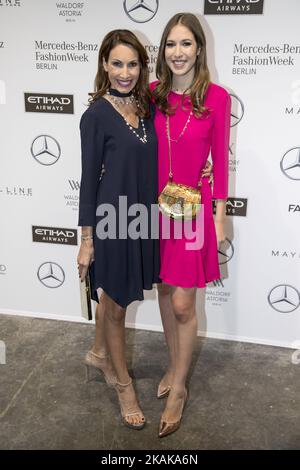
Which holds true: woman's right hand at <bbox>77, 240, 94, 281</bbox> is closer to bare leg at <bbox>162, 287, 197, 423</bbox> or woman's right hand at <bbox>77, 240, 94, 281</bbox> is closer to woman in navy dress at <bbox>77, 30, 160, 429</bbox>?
woman in navy dress at <bbox>77, 30, 160, 429</bbox>

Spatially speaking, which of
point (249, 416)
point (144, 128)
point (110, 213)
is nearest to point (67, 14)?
point (144, 128)

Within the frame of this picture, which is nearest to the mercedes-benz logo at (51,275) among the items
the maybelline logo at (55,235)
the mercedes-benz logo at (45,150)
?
the maybelline logo at (55,235)

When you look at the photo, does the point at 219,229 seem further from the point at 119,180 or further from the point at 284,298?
the point at 284,298

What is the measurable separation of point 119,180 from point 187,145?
0.31 metres

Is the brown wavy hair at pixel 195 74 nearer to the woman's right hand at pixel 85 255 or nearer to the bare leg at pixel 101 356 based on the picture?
the woman's right hand at pixel 85 255

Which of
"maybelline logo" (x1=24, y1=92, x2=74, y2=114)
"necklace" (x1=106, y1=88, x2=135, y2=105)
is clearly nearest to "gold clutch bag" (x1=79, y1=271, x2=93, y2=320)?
"necklace" (x1=106, y1=88, x2=135, y2=105)

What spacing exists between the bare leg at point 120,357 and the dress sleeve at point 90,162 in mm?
437

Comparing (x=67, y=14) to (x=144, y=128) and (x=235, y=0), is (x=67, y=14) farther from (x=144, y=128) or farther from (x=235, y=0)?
(x=144, y=128)

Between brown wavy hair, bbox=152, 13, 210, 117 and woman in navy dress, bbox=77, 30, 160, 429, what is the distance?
0.07 meters

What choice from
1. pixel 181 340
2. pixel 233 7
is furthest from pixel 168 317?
pixel 233 7

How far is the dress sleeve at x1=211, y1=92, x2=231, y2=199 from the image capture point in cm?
206

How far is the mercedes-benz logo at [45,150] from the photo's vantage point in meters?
2.98

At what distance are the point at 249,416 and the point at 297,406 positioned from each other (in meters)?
0.27

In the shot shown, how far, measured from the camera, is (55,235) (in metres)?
3.19
